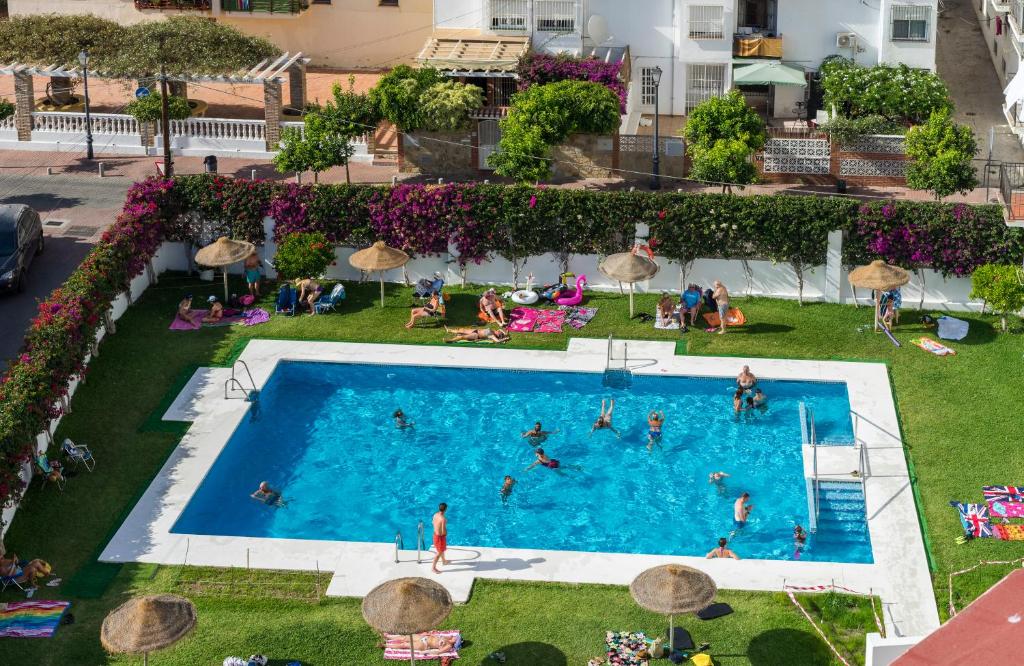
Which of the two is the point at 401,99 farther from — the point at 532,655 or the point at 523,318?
the point at 532,655

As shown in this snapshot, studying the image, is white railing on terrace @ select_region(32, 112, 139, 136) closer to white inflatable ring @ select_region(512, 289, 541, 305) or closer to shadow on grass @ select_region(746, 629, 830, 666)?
white inflatable ring @ select_region(512, 289, 541, 305)

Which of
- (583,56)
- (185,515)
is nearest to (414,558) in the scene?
(185,515)

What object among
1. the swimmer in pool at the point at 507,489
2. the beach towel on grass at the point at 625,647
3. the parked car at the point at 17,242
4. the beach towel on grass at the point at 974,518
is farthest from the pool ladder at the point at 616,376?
the parked car at the point at 17,242

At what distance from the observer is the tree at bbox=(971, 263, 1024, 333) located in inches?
1784

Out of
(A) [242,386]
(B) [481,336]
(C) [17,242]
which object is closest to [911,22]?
(B) [481,336]

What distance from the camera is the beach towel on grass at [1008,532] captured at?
119ft

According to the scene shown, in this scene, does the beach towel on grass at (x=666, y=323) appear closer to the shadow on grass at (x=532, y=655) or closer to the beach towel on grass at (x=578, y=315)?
the beach towel on grass at (x=578, y=315)

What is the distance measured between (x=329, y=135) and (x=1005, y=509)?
25329 millimetres

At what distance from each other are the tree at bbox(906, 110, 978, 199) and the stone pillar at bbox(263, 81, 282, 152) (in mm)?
20981

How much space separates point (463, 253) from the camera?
163ft

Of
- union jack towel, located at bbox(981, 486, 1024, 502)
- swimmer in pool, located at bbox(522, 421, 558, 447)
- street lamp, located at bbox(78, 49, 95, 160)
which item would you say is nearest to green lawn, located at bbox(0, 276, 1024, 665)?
union jack towel, located at bbox(981, 486, 1024, 502)

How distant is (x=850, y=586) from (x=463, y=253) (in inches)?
732

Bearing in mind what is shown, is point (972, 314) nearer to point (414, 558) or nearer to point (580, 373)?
point (580, 373)

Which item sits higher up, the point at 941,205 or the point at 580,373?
the point at 941,205
